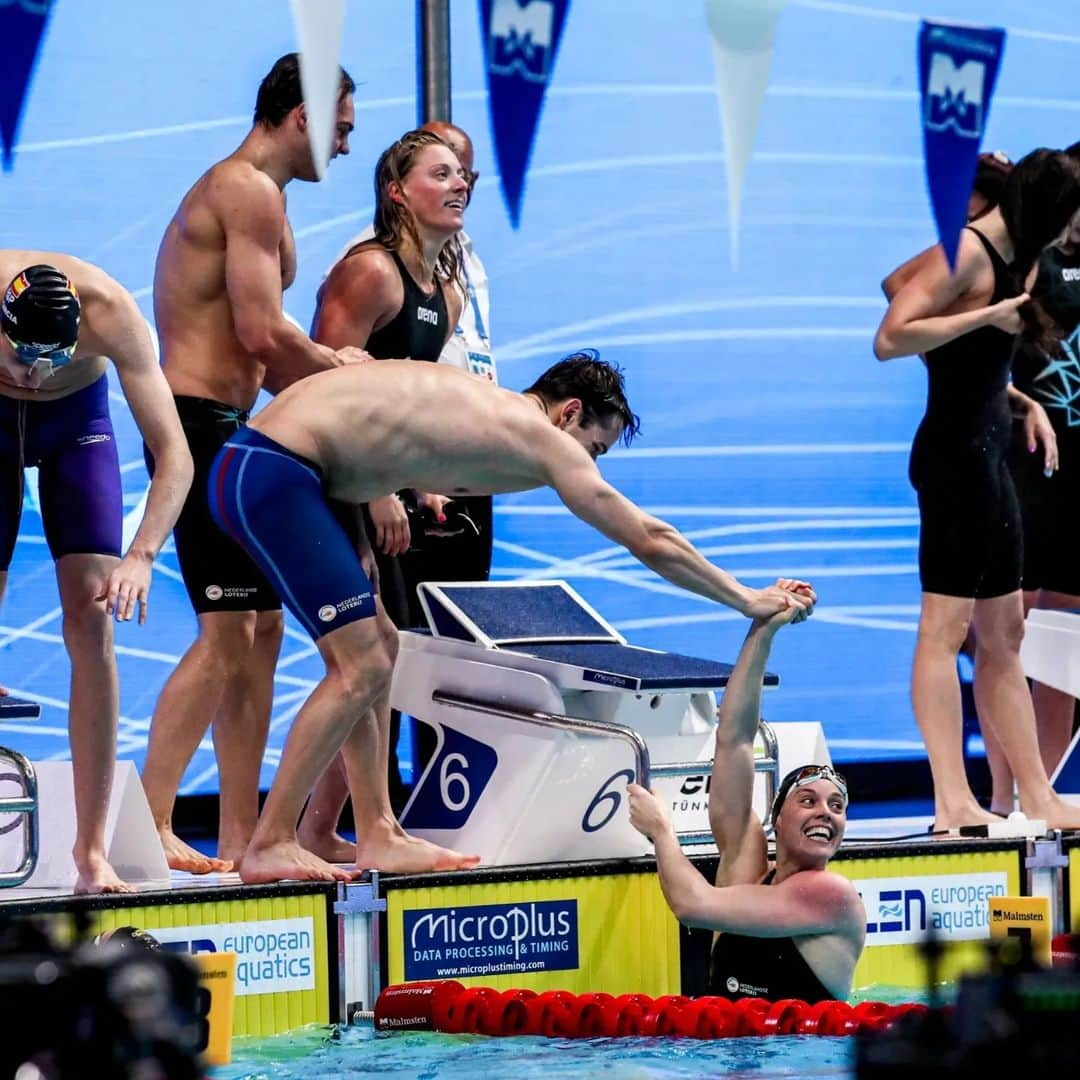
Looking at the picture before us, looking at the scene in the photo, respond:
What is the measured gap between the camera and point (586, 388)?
4.75 m

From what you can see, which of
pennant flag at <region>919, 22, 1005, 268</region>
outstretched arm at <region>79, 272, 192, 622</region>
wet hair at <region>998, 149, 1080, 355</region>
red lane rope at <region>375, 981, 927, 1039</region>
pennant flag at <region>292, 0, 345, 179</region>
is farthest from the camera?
pennant flag at <region>919, 22, 1005, 268</region>

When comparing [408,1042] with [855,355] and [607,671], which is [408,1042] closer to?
[607,671]

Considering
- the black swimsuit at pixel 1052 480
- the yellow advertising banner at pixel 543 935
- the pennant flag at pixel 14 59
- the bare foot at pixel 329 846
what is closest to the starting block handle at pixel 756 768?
the yellow advertising banner at pixel 543 935

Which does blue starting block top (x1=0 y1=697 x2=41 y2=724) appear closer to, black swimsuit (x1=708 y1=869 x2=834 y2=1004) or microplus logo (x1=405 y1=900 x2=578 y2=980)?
microplus logo (x1=405 y1=900 x2=578 y2=980)

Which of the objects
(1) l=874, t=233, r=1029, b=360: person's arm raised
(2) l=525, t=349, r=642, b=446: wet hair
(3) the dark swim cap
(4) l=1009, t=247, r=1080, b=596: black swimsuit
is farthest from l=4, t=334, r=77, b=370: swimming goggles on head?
(4) l=1009, t=247, r=1080, b=596: black swimsuit

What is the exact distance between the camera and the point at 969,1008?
151 cm

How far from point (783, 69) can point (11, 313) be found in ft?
14.3

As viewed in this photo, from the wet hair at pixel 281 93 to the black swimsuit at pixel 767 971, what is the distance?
7.04ft

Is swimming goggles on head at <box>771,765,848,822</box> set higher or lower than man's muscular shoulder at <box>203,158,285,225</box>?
lower

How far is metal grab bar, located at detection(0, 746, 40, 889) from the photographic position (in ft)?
13.8

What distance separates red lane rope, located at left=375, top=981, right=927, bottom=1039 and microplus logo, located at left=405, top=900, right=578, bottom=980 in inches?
5.3

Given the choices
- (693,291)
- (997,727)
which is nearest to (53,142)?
(693,291)

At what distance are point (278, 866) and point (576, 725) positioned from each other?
845mm

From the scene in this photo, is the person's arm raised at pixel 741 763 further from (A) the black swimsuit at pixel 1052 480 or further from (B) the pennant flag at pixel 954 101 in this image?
(A) the black swimsuit at pixel 1052 480
